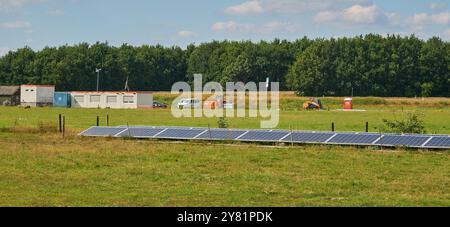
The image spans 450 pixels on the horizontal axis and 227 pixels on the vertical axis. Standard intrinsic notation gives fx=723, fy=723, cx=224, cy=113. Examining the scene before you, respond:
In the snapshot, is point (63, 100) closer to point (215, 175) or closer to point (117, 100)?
point (117, 100)

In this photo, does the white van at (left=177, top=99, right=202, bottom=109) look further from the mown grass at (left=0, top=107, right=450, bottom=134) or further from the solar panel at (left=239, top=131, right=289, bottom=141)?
the solar panel at (left=239, top=131, right=289, bottom=141)

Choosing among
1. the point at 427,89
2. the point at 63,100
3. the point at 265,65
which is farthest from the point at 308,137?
the point at 265,65

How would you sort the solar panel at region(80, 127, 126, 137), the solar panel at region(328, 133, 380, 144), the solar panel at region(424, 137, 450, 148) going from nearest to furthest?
the solar panel at region(424, 137, 450, 148)
the solar panel at region(328, 133, 380, 144)
the solar panel at region(80, 127, 126, 137)

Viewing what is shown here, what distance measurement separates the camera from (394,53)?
5650 inches

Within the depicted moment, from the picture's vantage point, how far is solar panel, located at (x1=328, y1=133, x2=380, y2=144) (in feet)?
103

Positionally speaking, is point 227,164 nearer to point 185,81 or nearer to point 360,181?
point 360,181

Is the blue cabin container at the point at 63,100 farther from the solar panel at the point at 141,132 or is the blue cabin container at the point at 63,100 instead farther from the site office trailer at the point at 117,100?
the solar panel at the point at 141,132

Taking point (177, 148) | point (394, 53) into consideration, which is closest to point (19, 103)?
point (394, 53)

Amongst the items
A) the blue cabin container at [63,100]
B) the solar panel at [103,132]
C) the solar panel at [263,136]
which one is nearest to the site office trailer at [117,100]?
the blue cabin container at [63,100]

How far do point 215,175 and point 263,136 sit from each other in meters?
12.3

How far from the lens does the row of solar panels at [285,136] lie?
30.9 m

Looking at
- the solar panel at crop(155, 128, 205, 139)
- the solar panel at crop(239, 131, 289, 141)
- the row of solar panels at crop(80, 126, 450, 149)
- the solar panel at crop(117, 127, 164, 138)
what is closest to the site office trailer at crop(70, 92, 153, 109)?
the row of solar panels at crop(80, 126, 450, 149)
